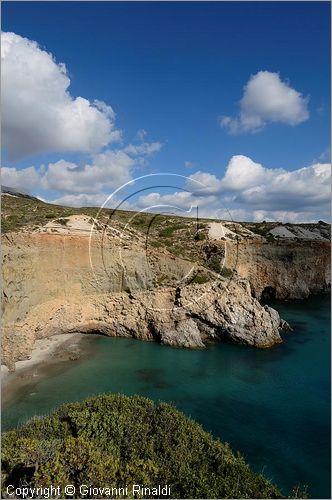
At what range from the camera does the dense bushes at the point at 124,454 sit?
840 centimetres

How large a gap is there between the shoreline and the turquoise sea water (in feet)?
2.09

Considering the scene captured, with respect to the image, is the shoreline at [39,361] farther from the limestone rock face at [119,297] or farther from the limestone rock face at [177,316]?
the limestone rock face at [177,316]

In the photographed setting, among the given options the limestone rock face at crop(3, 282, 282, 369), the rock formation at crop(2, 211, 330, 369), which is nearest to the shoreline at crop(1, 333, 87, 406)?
the rock formation at crop(2, 211, 330, 369)

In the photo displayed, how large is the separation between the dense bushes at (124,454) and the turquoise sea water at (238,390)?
191 inches

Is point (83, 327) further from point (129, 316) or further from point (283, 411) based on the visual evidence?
point (283, 411)

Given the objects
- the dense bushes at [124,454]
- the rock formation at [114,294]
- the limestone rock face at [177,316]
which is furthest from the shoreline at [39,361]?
the dense bushes at [124,454]

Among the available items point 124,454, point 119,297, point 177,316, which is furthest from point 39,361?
point 124,454

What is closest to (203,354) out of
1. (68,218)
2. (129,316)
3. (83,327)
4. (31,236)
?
(129,316)

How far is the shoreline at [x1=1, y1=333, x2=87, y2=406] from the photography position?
20.6 meters

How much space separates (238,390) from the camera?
837 inches

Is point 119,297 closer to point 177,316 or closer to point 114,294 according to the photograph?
point 114,294

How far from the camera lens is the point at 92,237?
29.7m

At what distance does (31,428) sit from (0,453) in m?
2.82

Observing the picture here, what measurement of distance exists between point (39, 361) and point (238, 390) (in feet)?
43.0
